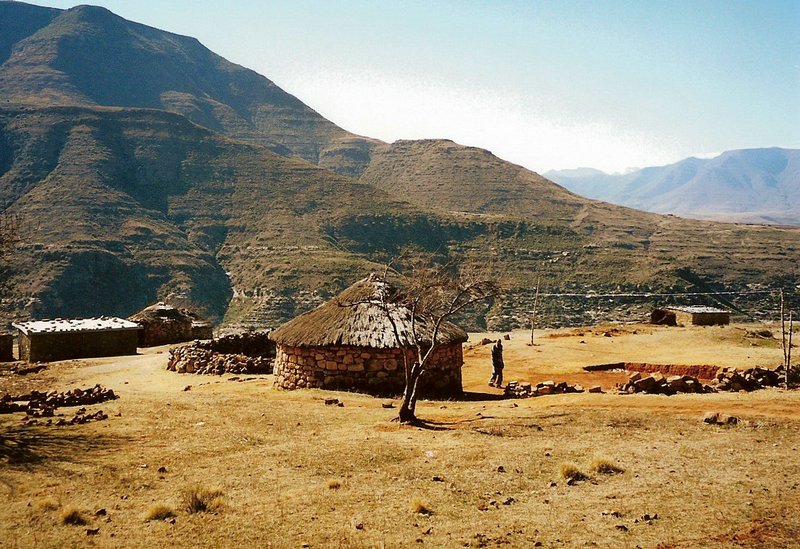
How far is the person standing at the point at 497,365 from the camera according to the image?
20.6 metres

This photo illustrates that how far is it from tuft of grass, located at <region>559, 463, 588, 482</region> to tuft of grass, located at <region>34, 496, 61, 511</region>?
22.6ft

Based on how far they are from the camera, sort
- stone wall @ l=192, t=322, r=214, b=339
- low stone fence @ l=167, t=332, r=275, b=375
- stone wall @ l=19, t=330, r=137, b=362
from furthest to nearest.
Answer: stone wall @ l=192, t=322, r=214, b=339 → stone wall @ l=19, t=330, r=137, b=362 → low stone fence @ l=167, t=332, r=275, b=375

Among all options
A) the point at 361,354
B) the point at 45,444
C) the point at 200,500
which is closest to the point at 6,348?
the point at 361,354

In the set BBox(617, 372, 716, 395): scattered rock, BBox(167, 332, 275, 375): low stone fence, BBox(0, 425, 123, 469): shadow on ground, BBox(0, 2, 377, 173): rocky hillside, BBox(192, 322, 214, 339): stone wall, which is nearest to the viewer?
BBox(0, 425, 123, 469): shadow on ground

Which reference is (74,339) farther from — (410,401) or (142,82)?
(142,82)

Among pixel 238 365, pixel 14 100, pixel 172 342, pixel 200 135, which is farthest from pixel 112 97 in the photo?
pixel 238 365

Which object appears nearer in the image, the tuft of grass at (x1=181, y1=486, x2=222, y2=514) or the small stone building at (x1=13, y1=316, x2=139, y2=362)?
the tuft of grass at (x1=181, y1=486, x2=222, y2=514)

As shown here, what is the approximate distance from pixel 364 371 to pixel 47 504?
416 inches

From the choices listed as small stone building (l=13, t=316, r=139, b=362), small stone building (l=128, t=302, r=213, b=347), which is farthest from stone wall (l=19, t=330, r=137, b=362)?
small stone building (l=128, t=302, r=213, b=347)

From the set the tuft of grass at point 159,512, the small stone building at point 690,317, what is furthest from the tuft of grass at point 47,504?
the small stone building at point 690,317

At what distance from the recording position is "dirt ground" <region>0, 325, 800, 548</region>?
23.6ft

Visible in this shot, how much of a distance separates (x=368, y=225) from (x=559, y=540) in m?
75.5

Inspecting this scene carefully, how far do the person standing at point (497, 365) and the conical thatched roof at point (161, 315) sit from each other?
75.8 ft

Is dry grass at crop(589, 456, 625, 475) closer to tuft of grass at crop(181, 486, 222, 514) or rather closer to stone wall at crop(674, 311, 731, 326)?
tuft of grass at crop(181, 486, 222, 514)
